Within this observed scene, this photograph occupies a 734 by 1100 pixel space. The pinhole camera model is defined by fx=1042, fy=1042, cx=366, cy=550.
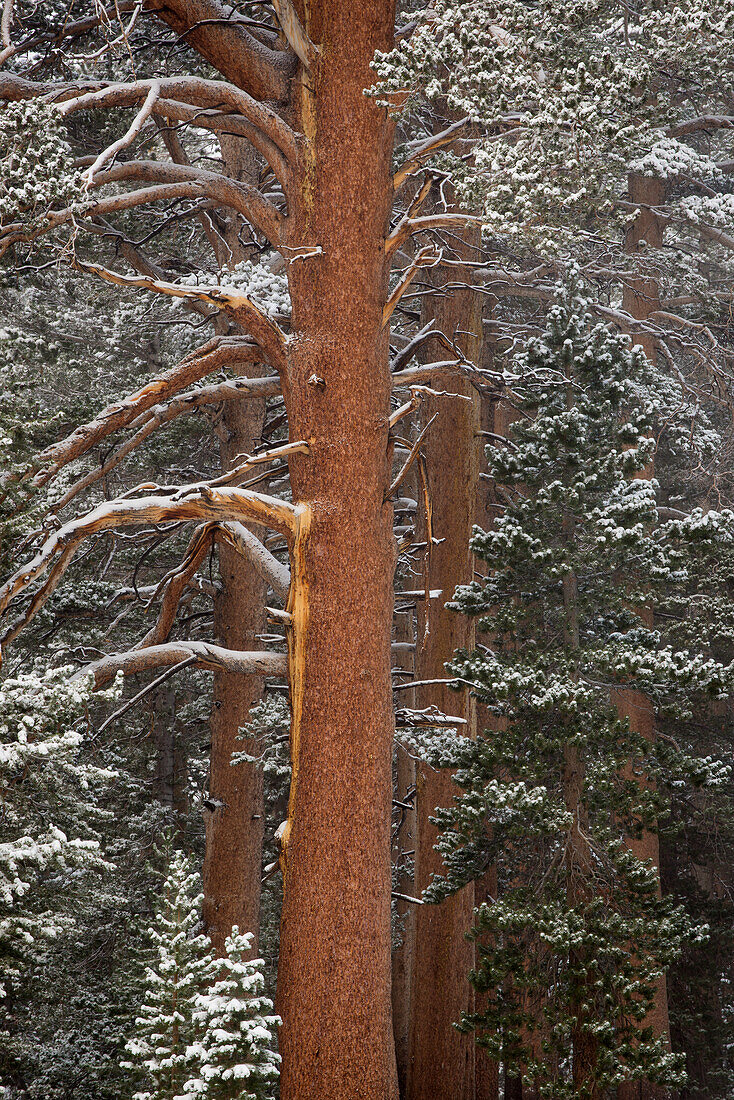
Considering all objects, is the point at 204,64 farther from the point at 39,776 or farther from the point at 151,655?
the point at 39,776

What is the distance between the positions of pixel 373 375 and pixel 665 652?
423 centimetres

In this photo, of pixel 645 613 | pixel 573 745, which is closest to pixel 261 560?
pixel 573 745

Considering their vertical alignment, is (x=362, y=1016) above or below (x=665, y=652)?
below

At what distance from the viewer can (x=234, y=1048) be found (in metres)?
5.47

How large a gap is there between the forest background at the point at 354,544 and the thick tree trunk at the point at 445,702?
41 mm

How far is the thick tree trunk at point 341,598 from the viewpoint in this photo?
18.1 ft

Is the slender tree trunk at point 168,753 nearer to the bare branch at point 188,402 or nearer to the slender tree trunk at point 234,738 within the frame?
the slender tree trunk at point 234,738

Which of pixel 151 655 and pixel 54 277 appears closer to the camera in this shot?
pixel 151 655

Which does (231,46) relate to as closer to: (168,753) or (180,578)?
(180,578)

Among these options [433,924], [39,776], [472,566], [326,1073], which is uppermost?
[472,566]

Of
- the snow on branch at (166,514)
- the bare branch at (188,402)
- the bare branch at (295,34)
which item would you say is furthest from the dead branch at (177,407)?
the bare branch at (295,34)

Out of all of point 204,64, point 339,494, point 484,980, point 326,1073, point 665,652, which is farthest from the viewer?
point 204,64

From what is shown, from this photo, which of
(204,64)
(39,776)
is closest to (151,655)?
(39,776)

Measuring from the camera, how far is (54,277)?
13.3 metres
